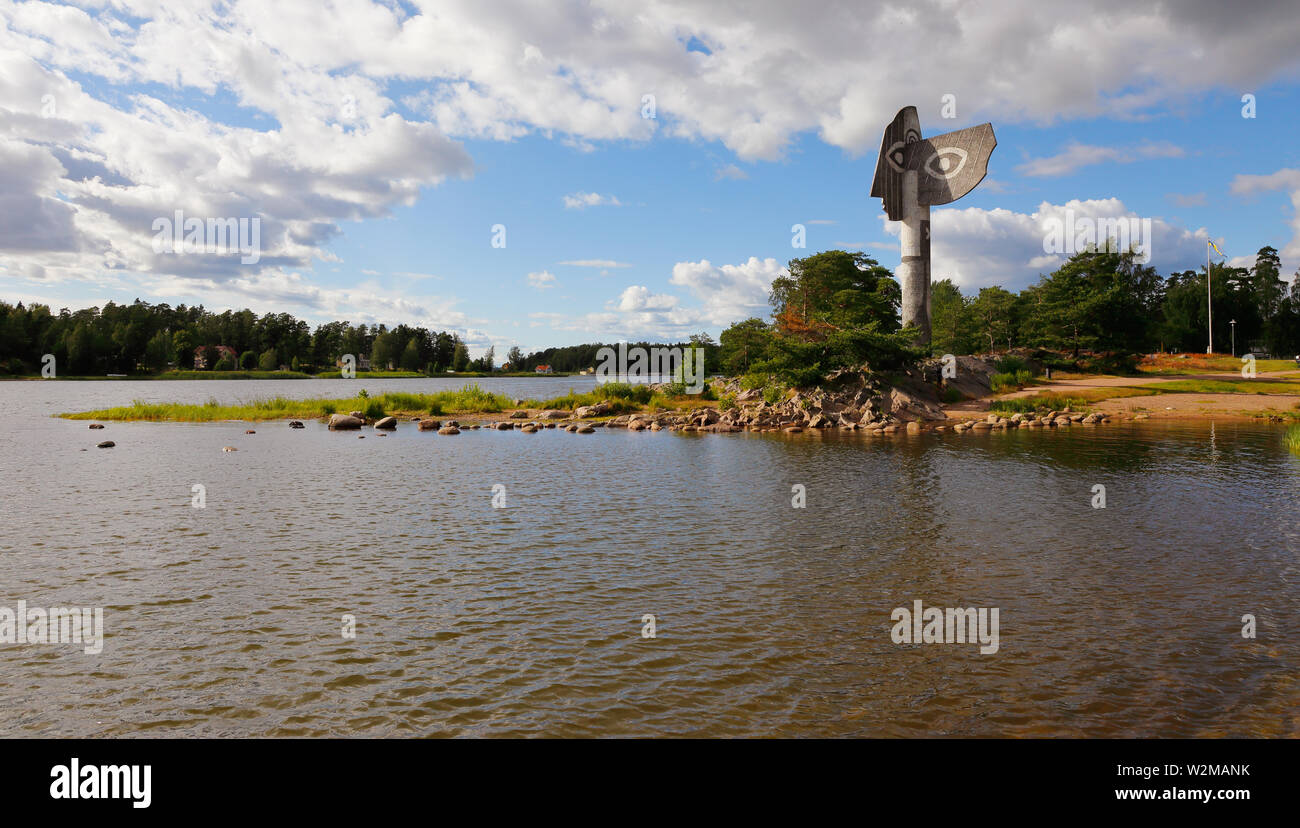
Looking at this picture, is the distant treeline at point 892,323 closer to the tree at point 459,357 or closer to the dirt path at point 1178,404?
the dirt path at point 1178,404

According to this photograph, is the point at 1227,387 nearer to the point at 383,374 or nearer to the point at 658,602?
the point at 658,602

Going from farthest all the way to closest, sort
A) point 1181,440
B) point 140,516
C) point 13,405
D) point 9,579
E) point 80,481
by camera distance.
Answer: point 13,405 → point 1181,440 → point 80,481 → point 140,516 → point 9,579

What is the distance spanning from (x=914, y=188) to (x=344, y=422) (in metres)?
40.2

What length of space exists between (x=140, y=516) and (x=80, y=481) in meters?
7.92

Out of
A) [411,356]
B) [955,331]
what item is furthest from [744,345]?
[411,356]

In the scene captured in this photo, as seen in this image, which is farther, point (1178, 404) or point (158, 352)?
point (158, 352)

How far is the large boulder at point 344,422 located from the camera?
1683 inches

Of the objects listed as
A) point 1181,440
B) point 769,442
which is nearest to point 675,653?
point 769,442

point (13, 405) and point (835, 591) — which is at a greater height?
point (13, 405)

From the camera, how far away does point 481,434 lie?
131ft

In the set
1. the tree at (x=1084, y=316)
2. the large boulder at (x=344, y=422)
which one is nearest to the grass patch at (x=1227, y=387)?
the tree at (x=1084, y=316)

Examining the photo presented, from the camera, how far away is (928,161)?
4591 centimetres

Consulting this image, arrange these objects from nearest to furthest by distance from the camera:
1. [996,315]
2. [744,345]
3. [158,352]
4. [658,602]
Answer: [658,602]
[744,345]
[996,315]
[158,352]
